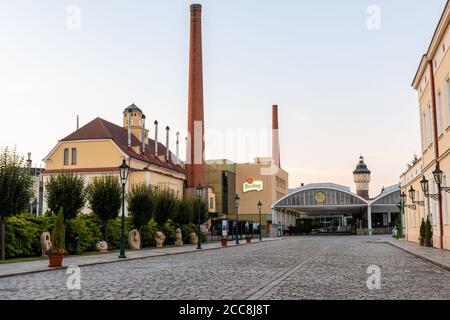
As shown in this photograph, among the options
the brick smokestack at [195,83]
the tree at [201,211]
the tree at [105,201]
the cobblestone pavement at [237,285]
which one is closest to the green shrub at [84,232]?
the tree at [105,201]

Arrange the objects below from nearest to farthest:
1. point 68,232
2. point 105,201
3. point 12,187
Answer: point 12,187 → point 68,232 → point 105,201

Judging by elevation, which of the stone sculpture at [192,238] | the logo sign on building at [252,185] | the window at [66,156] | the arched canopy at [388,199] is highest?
the window at [66,156]

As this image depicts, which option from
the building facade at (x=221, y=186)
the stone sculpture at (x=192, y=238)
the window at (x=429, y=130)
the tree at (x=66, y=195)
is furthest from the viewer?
the building facade at (x=221, y=186)

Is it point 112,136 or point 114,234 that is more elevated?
point 112,136

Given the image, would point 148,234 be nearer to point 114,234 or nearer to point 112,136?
point 114,234

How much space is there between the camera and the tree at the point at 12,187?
22.8 meters

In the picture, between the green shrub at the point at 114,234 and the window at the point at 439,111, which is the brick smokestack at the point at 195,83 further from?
the window at the point at 439,111

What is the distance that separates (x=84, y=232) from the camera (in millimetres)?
29453

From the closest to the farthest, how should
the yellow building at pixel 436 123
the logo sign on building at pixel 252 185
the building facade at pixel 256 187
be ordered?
1. the yellow building at pixel 436 123
2. the building facade at pixel 256 187
3. the logo sign on building at pixel 252 185

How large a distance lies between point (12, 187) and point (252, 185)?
62.2 meters

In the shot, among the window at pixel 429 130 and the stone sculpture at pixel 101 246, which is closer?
the stone sculpture at pixel 101 246

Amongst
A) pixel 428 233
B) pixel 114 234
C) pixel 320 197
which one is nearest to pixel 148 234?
pixel 114 234
